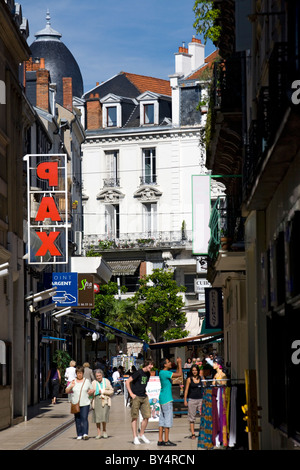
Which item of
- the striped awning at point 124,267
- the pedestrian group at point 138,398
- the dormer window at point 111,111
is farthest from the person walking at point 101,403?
the dormer window at point 111,111

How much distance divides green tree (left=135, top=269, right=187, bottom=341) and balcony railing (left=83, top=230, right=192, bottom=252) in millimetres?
6040

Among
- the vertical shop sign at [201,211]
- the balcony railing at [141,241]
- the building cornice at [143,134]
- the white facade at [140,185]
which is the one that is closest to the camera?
the vertical shop sign at [201,211]

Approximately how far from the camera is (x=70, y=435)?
24.5m

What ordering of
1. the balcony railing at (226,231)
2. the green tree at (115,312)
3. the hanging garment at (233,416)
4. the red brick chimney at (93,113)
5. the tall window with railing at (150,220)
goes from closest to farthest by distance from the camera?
the hanging garment at (233,416)
the balcony railing at (226,231)
the green tree at (115,312)
the tall window with railing at (150,220)
the red brick chimney at (93,113)

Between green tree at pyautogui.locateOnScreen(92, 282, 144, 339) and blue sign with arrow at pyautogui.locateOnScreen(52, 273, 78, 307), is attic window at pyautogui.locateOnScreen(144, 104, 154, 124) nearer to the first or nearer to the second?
green tree at pyautogui.locateOnScreen(92, 282, 144, 339)

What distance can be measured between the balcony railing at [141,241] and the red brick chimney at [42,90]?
2599 centimetres

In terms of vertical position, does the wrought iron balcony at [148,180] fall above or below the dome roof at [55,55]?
below

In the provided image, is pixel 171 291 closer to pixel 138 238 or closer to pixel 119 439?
pixel 138 238

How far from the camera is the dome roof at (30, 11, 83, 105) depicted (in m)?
83.0

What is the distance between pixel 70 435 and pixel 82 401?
196cm

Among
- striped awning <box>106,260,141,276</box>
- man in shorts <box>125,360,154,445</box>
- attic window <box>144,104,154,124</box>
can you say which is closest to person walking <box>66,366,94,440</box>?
man in shorts <box>125,360,154,445</box>

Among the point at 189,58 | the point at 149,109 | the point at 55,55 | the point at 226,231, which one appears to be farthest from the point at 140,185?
the point at 226,231

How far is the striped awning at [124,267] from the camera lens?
248ft

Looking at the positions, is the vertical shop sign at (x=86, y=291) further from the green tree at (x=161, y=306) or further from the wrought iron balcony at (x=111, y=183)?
the wrought iron balcony at (x=111, y=183)
